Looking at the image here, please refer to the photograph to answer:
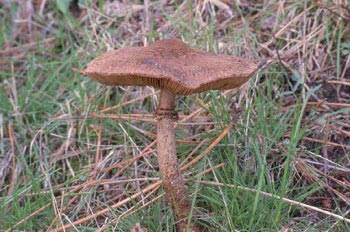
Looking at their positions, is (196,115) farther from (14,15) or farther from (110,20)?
(14,15)

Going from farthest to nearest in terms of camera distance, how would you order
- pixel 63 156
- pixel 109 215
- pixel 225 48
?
pixel 225 48, pixel 63 156, pixel 109 215

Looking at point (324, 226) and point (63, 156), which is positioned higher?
point (63, 156)

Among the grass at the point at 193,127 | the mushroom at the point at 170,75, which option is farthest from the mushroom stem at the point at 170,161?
the grass at the point at 193,127

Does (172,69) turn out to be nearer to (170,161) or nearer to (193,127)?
(170,161)

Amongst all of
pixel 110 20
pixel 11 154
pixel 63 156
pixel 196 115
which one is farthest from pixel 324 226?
pixel 110 20

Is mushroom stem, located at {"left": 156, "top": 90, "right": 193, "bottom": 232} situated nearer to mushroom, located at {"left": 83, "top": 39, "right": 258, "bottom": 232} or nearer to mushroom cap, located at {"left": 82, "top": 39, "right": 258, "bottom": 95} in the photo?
mushroom, located at {"left": 83, "top": 39, "right": 258, "bottom": 232}

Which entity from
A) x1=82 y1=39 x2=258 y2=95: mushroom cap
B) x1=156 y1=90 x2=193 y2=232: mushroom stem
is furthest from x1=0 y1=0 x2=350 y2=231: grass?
x1=82 y1=39 x2=258 y2=95: mushroom cap

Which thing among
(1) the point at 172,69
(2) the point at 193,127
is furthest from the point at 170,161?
(2) the point at 193,127
